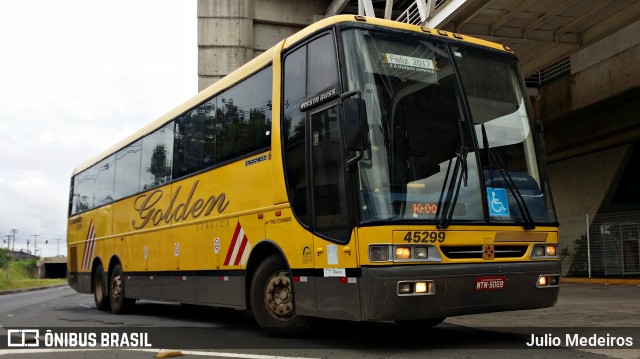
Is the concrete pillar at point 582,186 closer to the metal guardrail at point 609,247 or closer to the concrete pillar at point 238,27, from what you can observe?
the metal guardrail at point 609,247

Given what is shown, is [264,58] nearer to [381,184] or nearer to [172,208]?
[381,184]

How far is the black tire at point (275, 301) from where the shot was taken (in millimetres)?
7449

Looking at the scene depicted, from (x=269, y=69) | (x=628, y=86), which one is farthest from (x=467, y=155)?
(x=628, y=86)

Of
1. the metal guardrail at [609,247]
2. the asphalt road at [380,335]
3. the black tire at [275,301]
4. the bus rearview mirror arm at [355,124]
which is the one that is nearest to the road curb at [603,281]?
the metal guardrail at [609,247]

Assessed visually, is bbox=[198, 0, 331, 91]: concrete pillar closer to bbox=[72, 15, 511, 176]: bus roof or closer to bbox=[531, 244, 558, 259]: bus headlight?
bbox=[72, 15, 511, 176]: bus roof

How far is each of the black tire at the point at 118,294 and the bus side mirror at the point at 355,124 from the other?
→ 8.67m

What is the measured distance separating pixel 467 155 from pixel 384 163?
3.38 feet

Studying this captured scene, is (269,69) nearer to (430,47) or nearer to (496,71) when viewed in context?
(430,47)

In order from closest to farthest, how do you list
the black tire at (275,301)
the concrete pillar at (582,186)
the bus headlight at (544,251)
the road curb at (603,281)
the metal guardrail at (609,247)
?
the bus headlight at (544,251)
the black tire at (275,301)
the road curb at (603,281)
the metal guardrail at (609,247)
the concrete pillar at (582,186)

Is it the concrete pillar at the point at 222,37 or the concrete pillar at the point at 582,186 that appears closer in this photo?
the concrete pillar at the point at 582,186

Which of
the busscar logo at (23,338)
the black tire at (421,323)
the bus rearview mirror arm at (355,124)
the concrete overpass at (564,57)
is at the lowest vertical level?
the busscar logo at (23,338)

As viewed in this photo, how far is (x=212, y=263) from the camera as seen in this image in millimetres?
9367

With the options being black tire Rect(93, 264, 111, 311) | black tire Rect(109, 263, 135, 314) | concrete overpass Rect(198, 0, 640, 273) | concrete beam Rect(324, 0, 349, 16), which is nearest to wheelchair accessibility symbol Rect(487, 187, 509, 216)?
black tire Rect(109, 263, 135, 314)

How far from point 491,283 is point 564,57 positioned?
14710mm
